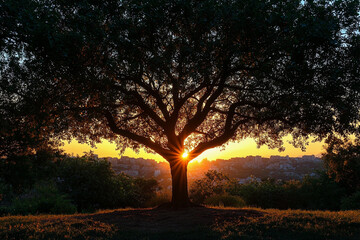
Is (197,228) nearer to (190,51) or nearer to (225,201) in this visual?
(190,51)

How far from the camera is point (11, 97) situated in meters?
16.1

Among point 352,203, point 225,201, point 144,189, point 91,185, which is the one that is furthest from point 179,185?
point 352,203

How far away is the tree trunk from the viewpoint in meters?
19.3

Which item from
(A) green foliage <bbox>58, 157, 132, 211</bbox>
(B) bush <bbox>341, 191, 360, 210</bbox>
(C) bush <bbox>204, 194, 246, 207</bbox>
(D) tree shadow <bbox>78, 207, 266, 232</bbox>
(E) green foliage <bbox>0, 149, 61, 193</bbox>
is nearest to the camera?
(D) tree shadow <bbox>78, 207, 266, 232</bbox>

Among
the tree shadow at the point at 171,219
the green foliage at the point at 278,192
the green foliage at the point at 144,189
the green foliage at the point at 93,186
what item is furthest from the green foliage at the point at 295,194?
the tree shadow at the point at 171,219

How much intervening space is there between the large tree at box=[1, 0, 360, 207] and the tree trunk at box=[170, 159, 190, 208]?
5.16 metres

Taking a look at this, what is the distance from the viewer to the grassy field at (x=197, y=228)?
1214 cm

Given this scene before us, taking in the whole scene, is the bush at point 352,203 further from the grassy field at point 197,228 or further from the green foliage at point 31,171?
the green foliage at point 31,171

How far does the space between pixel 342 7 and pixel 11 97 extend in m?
17.6

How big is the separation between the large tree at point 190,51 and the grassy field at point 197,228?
18.0 feet

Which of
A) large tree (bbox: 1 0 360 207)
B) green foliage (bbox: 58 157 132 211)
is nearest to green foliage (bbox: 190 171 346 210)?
green foliage (bbox: 58 157 132 211)

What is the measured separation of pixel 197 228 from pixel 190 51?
804 cm

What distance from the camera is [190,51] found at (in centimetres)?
1360

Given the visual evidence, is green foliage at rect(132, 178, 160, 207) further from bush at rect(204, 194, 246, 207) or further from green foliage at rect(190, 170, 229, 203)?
bush at rect(204, 194, 246, 207)
